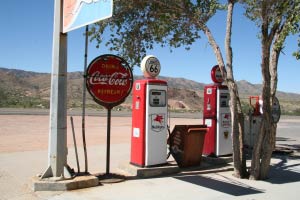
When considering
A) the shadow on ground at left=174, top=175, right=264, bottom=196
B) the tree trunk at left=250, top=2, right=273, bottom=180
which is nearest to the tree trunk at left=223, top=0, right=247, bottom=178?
the tree trunk at left=250, top=2, right=273, bottom=180

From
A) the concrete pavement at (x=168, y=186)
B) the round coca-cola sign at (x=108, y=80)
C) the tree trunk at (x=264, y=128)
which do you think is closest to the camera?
the concrete pavement at (x=168, y=186)

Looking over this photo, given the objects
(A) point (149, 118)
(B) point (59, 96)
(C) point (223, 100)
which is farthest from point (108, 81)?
(C) point (223, 100)

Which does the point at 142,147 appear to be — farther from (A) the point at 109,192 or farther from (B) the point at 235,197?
(B) the point at 235,197

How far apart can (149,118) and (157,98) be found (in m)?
0.52

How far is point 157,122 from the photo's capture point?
9.52 meters

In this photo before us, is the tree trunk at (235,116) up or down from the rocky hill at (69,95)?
down

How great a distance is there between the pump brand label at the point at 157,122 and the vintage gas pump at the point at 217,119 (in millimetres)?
2147

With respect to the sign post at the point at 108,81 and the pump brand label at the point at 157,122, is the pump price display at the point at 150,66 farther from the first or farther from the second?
the pump brand label at the point at 157,122

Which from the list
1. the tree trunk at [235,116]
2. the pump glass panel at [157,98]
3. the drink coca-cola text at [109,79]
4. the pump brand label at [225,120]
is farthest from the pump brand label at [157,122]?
the pump brand label at [225,120]

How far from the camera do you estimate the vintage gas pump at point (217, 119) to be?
11.2 meters

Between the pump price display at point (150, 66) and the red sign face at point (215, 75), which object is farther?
the red sign face at point (215, 75)

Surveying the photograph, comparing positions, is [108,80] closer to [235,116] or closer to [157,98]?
[157,98]

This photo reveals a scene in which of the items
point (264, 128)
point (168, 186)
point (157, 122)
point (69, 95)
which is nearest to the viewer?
point (168, 186)

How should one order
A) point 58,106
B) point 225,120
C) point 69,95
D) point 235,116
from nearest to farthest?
point 58,106
point 235,116
point 225,120
point 69,95
